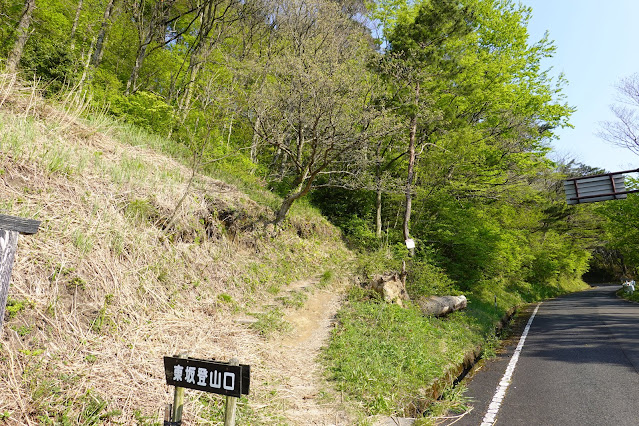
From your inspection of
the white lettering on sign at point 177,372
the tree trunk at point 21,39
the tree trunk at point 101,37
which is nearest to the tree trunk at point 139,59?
the tree trunk at point 101,37

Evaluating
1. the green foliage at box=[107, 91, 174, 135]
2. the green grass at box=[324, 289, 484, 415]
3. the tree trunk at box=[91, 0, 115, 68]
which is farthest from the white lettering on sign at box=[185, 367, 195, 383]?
the tree trunk at box=[91, 0, 115, 68]

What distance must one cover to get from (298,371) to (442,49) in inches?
472

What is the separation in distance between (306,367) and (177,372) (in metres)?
3.51

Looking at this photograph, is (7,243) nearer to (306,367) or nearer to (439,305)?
(306,367)

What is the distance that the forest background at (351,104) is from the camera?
9.91 meters

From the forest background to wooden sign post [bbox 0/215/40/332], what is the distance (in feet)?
14.9

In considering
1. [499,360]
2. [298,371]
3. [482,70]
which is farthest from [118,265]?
[482,70]

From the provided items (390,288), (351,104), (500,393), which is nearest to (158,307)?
(500,393)

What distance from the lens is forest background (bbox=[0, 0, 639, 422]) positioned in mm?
9914

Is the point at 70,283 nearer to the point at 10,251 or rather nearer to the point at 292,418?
the point at 10,251

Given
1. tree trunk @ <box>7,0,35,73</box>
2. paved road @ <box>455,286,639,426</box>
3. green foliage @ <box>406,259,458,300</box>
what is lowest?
paved road @ <box>455,286,639,426</box>

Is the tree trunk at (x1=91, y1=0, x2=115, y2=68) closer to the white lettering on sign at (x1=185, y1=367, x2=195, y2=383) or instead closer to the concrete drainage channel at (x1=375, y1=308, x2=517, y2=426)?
the white lettering on sign at (x1=185, y1=367, x2=195, y2=383)

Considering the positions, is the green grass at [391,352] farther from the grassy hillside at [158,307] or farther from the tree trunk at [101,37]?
the tree trunk at [101,37]

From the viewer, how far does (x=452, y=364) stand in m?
7.00
